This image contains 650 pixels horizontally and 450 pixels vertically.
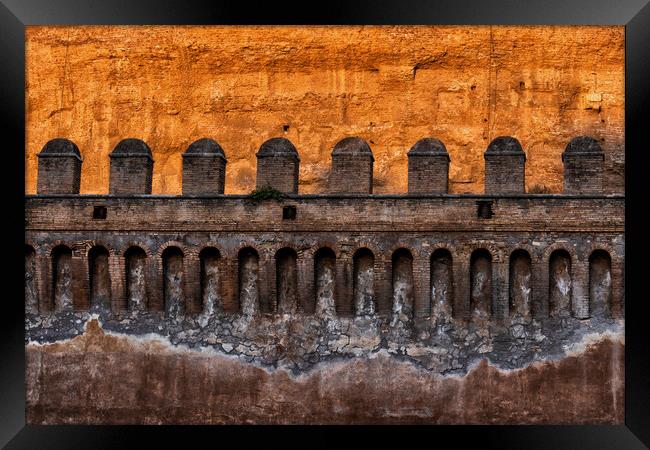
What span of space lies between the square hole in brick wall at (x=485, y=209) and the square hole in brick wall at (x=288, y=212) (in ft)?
7.19

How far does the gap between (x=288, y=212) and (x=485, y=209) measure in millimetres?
2347

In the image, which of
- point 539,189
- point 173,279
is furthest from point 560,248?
point 173,279

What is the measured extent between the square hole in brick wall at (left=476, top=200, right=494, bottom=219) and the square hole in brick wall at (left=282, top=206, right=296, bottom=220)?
86.3 inches

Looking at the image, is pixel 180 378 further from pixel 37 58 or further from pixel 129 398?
pixel 37 58

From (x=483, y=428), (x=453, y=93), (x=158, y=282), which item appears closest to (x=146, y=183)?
(x=158, y=282)

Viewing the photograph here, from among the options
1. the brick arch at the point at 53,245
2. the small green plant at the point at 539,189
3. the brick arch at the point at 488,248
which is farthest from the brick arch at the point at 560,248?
the brick arch at the point at 53,245

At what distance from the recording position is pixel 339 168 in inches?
473

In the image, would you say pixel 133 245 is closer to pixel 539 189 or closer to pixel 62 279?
pixel 62 279

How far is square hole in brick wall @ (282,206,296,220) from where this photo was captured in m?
11.9

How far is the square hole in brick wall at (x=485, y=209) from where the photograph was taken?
38.7 feet

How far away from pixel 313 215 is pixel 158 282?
6.63ft

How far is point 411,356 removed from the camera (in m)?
11.5

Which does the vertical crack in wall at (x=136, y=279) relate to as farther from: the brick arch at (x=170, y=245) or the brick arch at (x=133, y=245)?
the brick arch at (x=170, y=245)

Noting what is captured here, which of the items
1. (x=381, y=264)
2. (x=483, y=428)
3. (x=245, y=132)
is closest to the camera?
(x=483, y=428)
